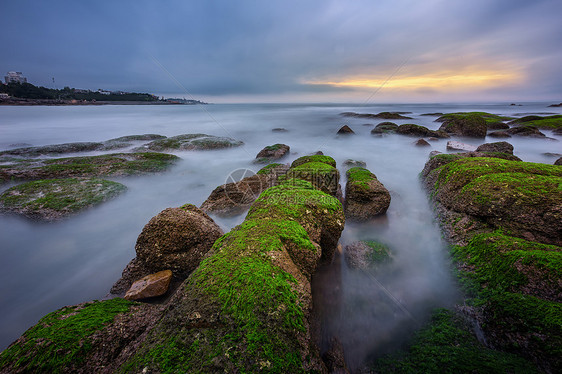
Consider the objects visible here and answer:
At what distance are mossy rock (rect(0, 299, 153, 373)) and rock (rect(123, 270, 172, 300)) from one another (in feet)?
3.32

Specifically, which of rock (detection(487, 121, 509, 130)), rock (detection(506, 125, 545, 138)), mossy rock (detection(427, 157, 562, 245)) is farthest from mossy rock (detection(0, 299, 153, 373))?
rock (detection(487, 121, 509, 130))

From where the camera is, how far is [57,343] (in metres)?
2.01

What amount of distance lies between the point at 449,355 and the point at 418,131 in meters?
20.1

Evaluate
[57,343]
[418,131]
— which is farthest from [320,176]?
[418,131]

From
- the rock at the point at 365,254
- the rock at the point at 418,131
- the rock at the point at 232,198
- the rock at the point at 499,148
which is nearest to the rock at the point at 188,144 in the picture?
the rock at the point at 232,198

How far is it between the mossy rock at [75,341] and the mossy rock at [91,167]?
944cm

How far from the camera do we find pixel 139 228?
652 centimetres

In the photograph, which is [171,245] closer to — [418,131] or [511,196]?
[511,196]

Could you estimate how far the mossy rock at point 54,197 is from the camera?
6383mm

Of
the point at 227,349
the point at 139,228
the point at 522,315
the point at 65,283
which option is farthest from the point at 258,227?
the point at 139,228

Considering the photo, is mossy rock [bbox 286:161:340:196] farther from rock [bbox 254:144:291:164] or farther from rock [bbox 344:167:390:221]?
rock [bbox 254:144:291:164]

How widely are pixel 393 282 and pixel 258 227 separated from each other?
304 centimetres

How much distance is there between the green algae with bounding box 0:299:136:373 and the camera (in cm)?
189

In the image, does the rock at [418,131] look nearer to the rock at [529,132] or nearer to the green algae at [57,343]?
the rock at [529,132]
